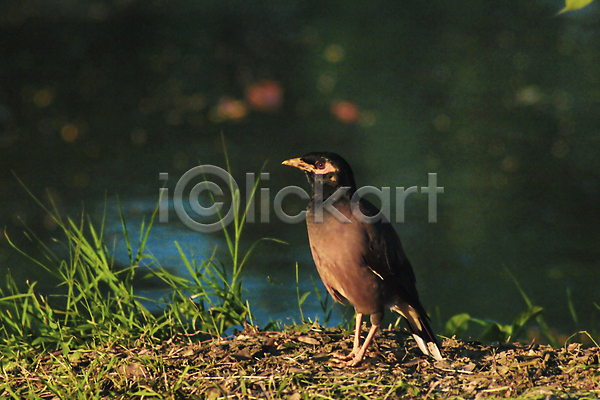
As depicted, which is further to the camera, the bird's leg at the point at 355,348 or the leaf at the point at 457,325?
the leaf at the point at 457,325

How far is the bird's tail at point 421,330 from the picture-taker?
3576 millimetres

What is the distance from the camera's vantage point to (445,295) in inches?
204

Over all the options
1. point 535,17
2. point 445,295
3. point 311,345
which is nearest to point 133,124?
point 445,295

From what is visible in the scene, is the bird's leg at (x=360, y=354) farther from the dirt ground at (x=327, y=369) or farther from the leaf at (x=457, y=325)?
the leaf at (x=457, y=325)

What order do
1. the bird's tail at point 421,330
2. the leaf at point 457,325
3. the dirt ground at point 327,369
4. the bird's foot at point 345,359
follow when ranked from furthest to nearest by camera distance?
the leaf at point 457,325
the bird's tail at point 421,330
the bird's foot at point 345,359
the dirt ground at point 327,369

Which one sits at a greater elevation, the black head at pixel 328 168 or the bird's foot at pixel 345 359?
the black head at pixel 328 168

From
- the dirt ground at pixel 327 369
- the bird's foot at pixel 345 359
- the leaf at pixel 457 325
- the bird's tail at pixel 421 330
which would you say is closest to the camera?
the dirt ground at pixel 327 369

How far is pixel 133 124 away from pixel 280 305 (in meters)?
5.39

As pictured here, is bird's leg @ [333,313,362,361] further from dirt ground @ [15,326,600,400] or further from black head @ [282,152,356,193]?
black head @ [282,152,356,193]

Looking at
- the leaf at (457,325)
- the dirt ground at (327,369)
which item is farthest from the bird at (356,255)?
the leaf at (457,325)

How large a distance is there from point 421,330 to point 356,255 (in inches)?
22.5

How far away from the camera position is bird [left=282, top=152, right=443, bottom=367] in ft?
11.3

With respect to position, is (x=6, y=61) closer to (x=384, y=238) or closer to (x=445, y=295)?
(x=445, y=295)

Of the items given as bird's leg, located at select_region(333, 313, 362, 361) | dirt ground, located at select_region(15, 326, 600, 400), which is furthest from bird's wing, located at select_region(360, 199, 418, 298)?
dirt ground, located at select_region(15, 326, 600, 400)
